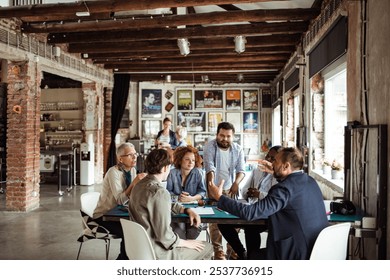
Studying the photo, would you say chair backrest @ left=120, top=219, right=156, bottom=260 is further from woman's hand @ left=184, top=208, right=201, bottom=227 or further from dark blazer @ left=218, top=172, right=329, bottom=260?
dark blazer @ left=218, top=172, right=329, bottom=260

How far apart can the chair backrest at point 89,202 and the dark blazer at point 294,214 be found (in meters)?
1.69

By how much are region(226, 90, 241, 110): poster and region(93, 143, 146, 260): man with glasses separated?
28.2 ft

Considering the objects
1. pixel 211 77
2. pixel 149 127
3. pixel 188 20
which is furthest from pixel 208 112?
pixel 188 20

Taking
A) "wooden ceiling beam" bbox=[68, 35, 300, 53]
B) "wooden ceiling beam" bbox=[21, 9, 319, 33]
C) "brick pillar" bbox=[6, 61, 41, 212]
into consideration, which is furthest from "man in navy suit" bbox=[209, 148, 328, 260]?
"brick pillar" bbox=[6, 61, 41, 212]

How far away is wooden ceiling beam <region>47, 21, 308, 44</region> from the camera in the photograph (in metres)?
5.51

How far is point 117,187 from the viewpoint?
3.23 metres

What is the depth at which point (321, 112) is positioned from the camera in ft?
17.2

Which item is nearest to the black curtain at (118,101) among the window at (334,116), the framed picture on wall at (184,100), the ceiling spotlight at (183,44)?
the framed picture on wall at (184,100)

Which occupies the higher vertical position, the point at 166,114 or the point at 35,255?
the point at 166,114

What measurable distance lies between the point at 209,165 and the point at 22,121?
11.5 feet

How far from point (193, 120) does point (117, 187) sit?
8.63 metres

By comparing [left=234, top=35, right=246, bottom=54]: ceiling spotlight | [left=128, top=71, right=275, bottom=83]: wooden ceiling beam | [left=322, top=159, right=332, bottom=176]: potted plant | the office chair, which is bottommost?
the office chair
